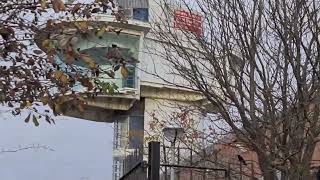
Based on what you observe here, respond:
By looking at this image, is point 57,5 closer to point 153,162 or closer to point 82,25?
point 82,25

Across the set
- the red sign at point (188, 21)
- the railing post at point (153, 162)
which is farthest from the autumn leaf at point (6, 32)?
the red sign at point (188, 21)

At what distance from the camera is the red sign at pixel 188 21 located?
9.89 m

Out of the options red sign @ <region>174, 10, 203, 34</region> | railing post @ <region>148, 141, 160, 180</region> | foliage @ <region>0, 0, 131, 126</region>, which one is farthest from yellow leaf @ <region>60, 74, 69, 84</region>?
red sign @ <region>174, 10, 203, 34</region>

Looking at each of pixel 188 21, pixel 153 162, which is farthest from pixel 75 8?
pixel 188 21

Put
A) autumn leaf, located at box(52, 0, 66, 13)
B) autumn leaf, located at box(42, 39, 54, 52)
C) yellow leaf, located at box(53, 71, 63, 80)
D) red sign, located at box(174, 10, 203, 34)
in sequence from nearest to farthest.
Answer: autumn leaf, located at box(52, 0, 66, 13) < autumn leaf, located at box(42, 39, 54, 52) < yellow leaf, located at box(53, 71, 63, 80) < red sign, located at box(174, 10, 203, 34)

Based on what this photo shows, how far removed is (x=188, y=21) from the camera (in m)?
10.2

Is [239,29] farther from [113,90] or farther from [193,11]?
[113,90]

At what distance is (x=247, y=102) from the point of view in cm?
904

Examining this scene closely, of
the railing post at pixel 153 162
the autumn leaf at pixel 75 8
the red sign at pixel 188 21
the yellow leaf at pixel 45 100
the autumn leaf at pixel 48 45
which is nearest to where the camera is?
the autumn leaf at pixel 48 45

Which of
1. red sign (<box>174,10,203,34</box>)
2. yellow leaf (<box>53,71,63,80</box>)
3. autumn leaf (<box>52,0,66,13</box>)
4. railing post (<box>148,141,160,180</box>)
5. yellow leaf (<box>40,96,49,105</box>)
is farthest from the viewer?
red sign (<box>174,10,203,34</box>)

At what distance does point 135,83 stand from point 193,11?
2418cm

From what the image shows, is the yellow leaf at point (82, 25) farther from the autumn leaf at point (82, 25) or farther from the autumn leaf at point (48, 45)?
the autumn leaf at point (48, 45)

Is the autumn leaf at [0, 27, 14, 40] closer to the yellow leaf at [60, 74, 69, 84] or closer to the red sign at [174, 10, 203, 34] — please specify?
the yellow leaf at [60, 74, 69, 84]

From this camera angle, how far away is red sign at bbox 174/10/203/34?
9891 millimetres
